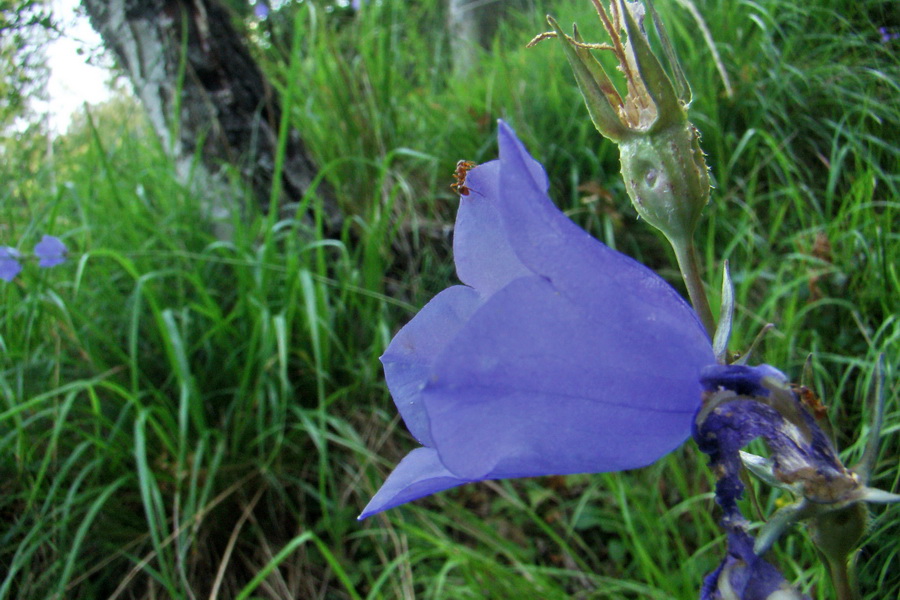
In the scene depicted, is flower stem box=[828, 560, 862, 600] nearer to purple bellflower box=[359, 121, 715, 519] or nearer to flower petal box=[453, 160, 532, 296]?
Answer: purple bellflower box=[359, 121, 715, 519]

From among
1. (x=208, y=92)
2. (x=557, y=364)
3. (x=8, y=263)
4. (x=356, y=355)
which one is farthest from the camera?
(x=208, y=92)

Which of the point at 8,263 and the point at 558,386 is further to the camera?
the point at 8,263

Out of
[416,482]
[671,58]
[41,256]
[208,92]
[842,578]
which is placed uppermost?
[208,92]

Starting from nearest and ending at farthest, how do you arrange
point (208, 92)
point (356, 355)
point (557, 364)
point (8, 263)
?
point (557, 364)
point (8, 263)
point (356, 355)
point (208, 92)

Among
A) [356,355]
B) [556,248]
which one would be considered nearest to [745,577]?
[556,248]

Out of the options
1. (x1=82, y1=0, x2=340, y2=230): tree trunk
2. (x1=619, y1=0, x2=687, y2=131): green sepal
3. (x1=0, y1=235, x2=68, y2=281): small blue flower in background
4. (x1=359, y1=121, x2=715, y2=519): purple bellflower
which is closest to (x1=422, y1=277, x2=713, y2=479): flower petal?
(x1=359, y1=121, x2=715, y2=519): purple bellflower

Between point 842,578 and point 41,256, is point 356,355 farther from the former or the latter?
point 842,578

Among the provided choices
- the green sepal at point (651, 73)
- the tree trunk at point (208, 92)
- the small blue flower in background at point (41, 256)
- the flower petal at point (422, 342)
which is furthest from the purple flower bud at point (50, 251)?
the green sepal at point (651, 73)
